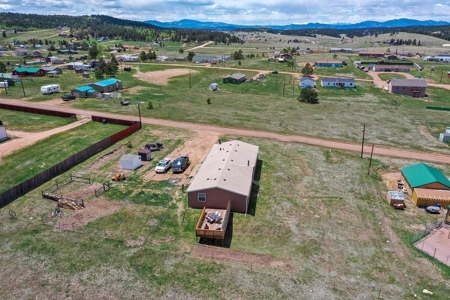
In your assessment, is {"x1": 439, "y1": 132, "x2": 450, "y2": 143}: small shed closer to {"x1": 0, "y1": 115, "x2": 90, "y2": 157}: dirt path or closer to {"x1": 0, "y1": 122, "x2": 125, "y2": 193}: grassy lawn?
{"x1": 0, "y1": 122, "x2": 125, "y2": 193}: grassy lawn

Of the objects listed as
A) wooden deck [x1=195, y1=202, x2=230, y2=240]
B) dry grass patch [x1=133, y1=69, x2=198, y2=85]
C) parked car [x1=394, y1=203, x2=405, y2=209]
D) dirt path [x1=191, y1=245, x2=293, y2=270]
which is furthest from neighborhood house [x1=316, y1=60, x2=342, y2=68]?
dirt path [x1=191, y1=245, x2=293, y2=270]

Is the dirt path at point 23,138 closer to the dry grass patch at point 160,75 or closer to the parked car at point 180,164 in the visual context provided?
the parked car at point 180,164

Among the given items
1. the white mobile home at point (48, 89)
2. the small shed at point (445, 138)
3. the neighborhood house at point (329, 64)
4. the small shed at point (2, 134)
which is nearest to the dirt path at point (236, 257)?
the small shed at point (2, 134)

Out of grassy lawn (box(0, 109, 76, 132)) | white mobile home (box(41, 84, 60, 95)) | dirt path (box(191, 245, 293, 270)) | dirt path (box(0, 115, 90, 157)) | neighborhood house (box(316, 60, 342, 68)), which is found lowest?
dirt path (box(191, 245, 293, 270))

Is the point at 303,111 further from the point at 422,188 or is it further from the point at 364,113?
the point at 422,188

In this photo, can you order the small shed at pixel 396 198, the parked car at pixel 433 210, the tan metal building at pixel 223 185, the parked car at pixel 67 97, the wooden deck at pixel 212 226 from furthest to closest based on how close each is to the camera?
the parked car at pixel 67 97
the small shed at pixel 396 198
the parked car at pixel 433 210
the tan metal building at pixel 223 185
the wooden deck at pixel 212 226
